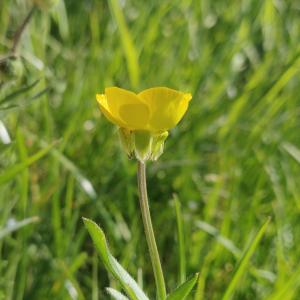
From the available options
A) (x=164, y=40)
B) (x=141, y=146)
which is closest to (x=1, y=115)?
(x=141, y=146)

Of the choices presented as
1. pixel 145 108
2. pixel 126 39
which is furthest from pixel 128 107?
pixel 126 39

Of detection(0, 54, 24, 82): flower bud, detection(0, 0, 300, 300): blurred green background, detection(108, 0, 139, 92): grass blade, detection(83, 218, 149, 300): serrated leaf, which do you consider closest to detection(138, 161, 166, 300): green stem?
detection(83, 218, 149, 300): serrated leaf

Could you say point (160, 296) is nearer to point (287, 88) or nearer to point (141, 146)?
point (141, 146)

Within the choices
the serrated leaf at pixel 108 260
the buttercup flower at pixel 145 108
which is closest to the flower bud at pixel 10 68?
the buttercup flower at pixel 145 108

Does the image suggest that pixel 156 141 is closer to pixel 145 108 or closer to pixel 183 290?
pixel 145 108

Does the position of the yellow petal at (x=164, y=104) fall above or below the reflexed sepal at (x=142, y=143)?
above

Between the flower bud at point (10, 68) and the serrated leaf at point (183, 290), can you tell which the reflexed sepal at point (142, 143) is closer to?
the serrated leaf at point (183, 290)
